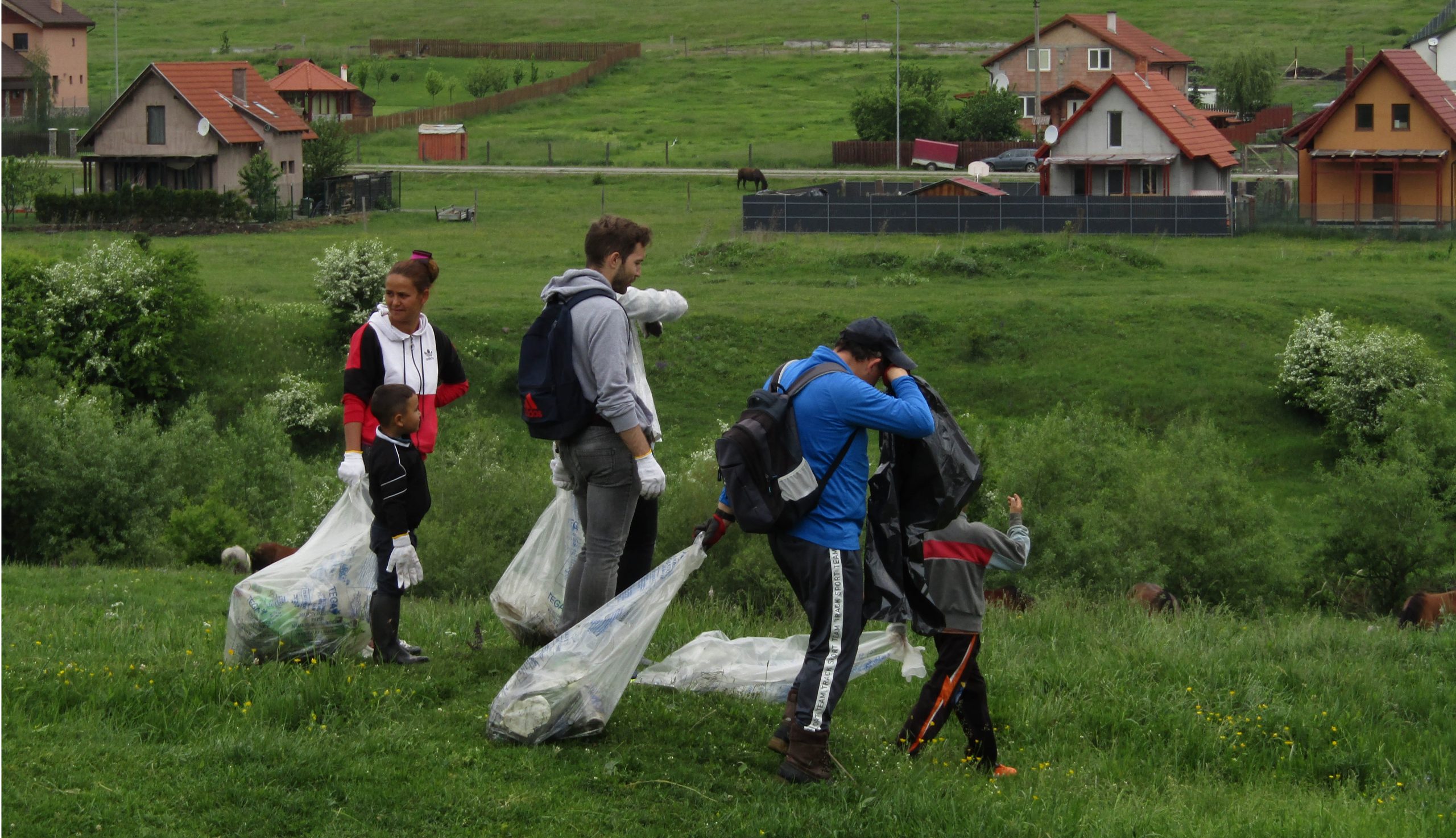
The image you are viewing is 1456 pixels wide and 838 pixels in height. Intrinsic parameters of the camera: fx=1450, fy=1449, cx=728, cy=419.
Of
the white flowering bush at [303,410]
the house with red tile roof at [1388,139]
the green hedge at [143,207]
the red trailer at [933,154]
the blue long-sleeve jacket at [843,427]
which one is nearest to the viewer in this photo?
the blue long-sleeve jacket at [843,427]

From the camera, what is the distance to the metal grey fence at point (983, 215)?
41.1 m

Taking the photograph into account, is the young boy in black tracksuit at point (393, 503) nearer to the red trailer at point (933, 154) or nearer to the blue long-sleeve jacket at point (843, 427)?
the blue long-sleeve jacket at point (843, 427)

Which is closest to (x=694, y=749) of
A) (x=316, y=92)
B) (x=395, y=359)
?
(x=395, y=359)

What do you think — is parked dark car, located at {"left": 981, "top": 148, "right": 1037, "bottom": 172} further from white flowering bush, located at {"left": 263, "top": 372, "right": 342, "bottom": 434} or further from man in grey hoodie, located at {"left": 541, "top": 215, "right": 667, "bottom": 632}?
man in grey hoodie, located at {"left": 541, "top": 215, "right": 667, "bottom": 632}

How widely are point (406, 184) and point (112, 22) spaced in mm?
72818

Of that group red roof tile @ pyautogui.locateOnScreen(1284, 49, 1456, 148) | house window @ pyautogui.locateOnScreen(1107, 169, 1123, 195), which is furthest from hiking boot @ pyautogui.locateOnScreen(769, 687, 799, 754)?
red roof tile @ pyautogui.locateOnScreen(1284, 49, 1456, 148)

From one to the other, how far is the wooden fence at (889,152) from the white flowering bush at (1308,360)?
36.0 meters

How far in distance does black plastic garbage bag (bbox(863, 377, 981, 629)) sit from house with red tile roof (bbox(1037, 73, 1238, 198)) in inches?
1735

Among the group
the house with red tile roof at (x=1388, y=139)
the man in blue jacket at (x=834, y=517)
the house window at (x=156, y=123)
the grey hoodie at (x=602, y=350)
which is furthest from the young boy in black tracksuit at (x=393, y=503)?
the house window at (x=156, y=123)

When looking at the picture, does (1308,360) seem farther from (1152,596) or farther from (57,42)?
(57,42)

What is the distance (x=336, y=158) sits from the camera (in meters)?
49.4

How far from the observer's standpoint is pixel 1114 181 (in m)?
49.5

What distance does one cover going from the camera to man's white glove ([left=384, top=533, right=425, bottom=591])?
648cm

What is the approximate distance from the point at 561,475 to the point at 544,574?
2.08ft
